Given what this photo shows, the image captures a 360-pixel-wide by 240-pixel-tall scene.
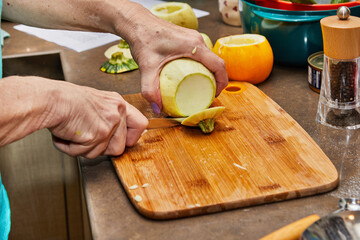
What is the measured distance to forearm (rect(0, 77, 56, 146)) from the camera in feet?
2.63

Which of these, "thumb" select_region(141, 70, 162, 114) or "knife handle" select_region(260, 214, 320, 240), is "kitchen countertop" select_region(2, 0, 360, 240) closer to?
"knife handle" select_region(260, 214, 320, 240)

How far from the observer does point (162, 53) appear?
43.3 inches

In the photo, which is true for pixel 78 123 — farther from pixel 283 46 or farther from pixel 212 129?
pixel 283 46

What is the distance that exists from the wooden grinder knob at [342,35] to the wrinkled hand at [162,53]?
25 cm

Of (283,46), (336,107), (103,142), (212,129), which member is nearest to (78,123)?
(103,142)

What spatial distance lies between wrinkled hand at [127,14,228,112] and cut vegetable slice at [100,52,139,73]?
37 centimetres

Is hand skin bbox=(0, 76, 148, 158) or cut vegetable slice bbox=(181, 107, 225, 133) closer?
hand skin bbox=(0, 76, 148, 158)

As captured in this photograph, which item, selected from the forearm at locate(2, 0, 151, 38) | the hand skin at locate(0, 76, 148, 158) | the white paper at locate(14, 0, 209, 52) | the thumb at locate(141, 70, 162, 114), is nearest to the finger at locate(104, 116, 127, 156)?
the hand skin at locate(0, 76, 148, 158)

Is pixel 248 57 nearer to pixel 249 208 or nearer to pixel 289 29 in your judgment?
pixel 289 29

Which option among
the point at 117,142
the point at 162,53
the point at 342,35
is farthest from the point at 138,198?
the point at 342,35

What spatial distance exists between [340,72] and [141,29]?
477 mm

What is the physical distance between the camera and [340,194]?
0.86 m

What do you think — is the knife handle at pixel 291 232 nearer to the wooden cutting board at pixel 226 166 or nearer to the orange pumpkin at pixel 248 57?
the wooden cutting board at pixel 226 166

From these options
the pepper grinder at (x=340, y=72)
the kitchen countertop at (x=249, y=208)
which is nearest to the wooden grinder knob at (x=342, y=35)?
the pepper grinder at (x=340, y=72)
